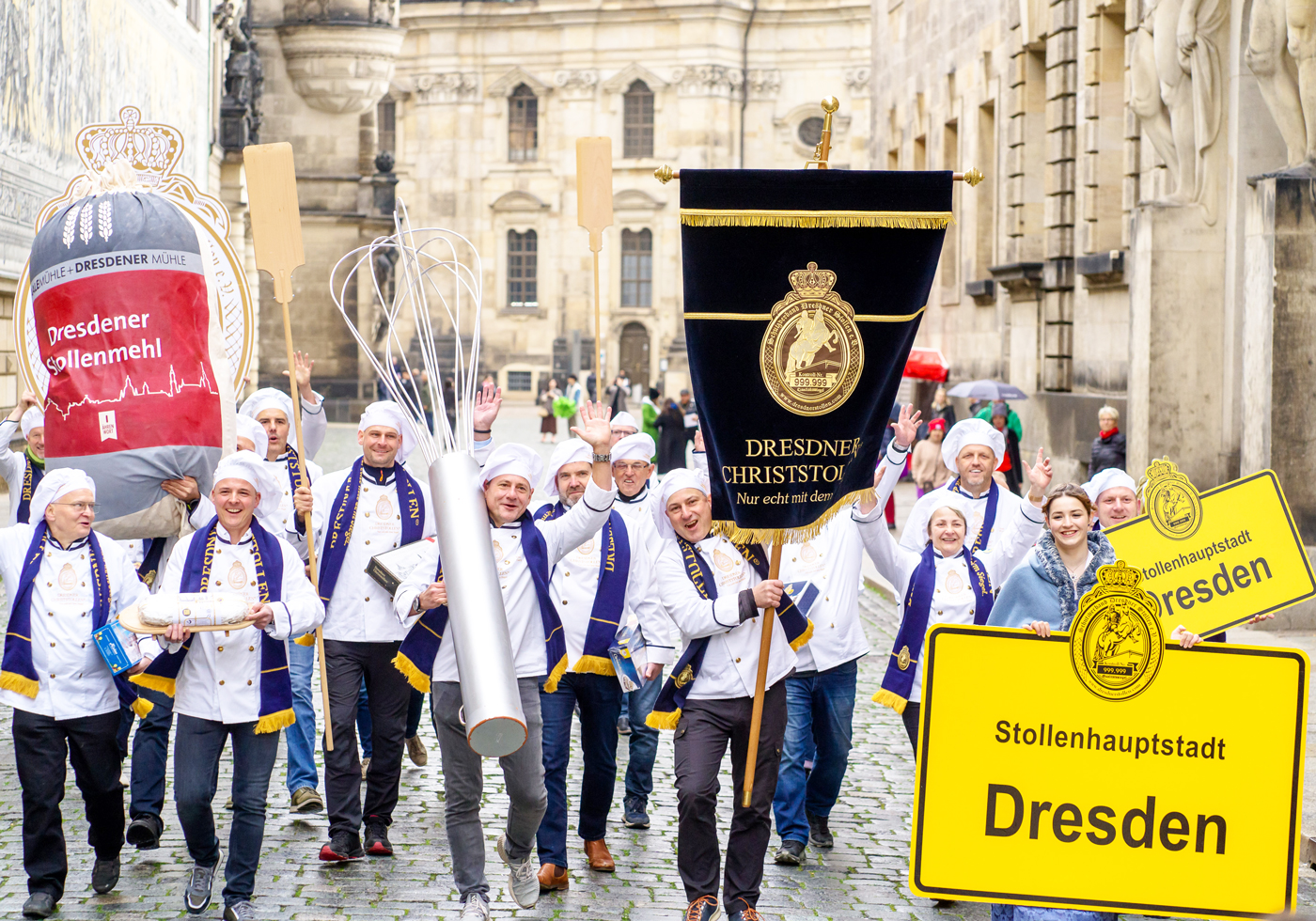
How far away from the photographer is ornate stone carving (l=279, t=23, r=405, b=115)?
3803cm

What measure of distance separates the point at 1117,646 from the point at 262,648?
120 inches

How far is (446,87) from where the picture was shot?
7019 centimetres

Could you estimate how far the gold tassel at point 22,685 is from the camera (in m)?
6.32

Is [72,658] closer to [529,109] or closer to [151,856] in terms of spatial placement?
[151,856]

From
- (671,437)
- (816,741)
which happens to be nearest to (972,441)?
(816,741)

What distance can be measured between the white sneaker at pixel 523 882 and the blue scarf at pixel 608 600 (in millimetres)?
942

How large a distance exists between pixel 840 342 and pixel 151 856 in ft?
11.6

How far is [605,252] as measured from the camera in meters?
67.8

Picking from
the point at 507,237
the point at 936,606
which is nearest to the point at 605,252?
the point at 507,237

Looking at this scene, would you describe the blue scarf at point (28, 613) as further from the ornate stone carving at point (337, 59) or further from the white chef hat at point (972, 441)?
the ornate stone carving at point (337, 59)

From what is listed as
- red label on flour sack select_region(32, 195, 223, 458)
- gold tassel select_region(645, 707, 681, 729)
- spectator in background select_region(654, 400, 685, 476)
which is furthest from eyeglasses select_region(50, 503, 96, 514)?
spectator in background select_region(654, 400, 685, 476)

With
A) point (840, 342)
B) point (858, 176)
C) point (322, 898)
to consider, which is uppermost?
point (858, 176)

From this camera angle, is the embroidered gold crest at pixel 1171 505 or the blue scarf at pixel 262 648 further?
the embroidered gold crest at pixel 1171 505

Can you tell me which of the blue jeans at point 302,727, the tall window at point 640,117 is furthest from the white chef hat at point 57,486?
the tall window at point 640,117
